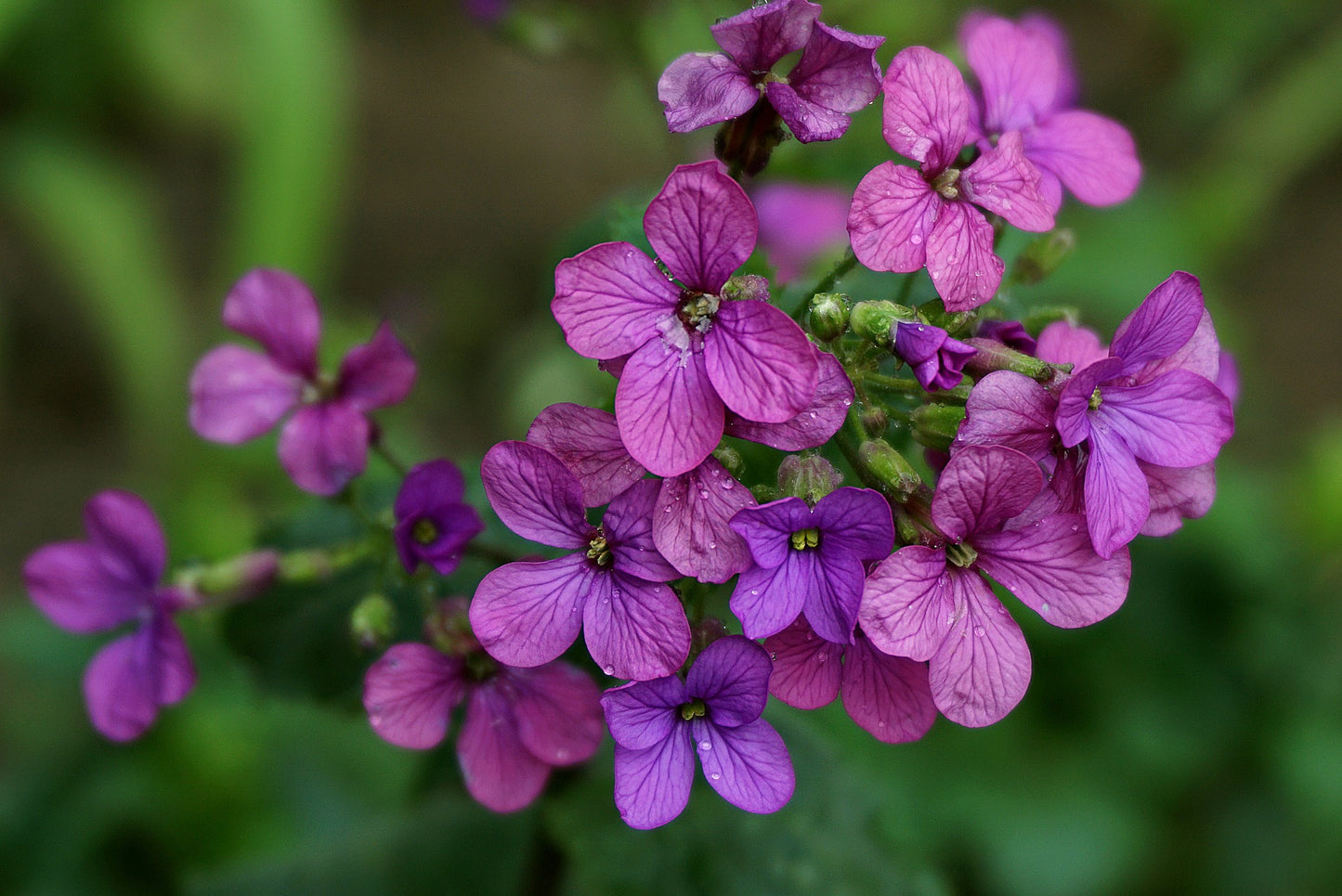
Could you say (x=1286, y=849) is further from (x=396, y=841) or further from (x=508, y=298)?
(x=508, y=298)

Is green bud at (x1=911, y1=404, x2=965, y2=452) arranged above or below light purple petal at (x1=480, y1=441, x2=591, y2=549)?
above

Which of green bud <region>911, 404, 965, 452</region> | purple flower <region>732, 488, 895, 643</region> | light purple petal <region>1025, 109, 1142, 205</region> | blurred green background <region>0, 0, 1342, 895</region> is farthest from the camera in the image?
blurred green background <region>0, 0, 1342, 895</region>

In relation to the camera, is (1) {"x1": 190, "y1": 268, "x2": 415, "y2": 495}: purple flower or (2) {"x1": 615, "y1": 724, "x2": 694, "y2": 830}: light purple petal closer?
(2) {"x1": 615, "y1": 724, "x2": 694, "y2": 830}: light purple petal

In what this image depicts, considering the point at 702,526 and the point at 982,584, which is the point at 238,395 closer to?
the point at 702,526

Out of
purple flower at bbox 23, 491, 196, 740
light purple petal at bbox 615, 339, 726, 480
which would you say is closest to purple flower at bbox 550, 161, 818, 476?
light purple petal at bbox 615, 339, 726, 480

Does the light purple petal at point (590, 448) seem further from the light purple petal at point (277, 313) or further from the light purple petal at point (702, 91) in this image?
the light purple petal at point (277, 313)

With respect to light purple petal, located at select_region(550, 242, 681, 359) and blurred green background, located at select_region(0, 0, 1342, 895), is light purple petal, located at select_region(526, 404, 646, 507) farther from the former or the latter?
blurred green background, located at select_region(0, 0, 1342, 895)
